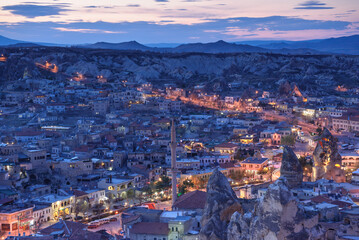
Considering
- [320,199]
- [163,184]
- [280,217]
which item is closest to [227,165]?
[163,184]

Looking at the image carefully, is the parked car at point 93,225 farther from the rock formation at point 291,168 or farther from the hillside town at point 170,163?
the rock formation at point 291,168

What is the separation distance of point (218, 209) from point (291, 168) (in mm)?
9093

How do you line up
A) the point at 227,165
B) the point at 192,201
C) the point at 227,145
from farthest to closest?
the point at 227,145, the point at 227,165, the point at 192,201

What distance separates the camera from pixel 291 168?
2391cm

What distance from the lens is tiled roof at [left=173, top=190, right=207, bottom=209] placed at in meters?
23.1

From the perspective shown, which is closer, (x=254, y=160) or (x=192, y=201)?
(x=192, y=201)

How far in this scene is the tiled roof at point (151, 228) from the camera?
20.5 meters

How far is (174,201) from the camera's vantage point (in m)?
25.1

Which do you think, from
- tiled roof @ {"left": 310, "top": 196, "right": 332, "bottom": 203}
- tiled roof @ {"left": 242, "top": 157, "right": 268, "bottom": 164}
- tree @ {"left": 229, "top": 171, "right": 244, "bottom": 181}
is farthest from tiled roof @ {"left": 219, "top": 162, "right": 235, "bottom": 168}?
tiled roof @ {"left": 310, "top": 196, "right": 332, "bottom": 203}

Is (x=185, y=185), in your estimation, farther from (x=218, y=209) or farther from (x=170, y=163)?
(x=218, y=209)

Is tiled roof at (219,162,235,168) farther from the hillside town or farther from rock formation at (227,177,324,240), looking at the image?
rock formation at (227,177,324,240)

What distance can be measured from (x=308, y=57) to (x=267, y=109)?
65.7m

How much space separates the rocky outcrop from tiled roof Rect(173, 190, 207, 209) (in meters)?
6.94

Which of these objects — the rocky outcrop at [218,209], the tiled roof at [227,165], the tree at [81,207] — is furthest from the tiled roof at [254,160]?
the rocky outcrop at [218,209]
